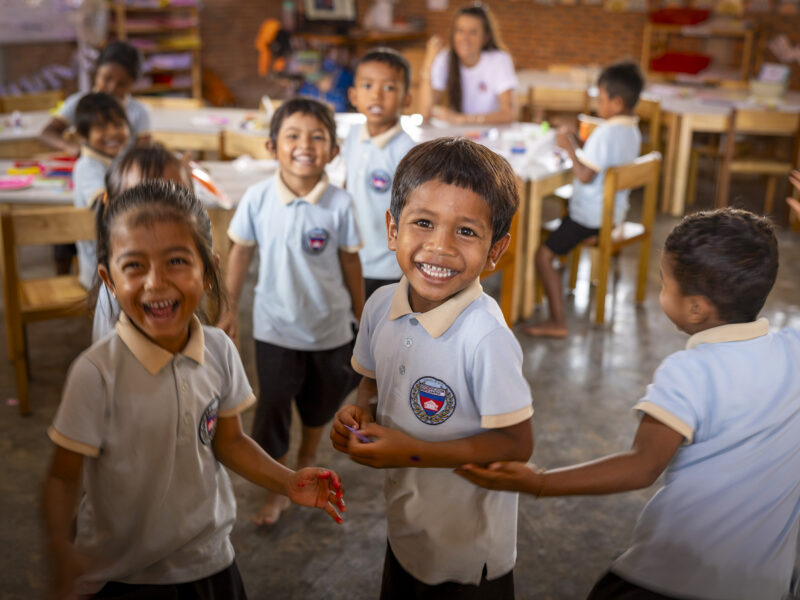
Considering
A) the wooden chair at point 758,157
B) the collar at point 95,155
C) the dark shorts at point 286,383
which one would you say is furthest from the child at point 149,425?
the wooden chair at point 758,157

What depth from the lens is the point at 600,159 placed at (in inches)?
151

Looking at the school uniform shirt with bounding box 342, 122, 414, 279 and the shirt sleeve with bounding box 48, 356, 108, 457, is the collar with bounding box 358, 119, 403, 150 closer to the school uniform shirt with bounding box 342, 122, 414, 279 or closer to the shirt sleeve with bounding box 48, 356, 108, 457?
the school uniform shirt with bounding box 342, 122, 414, 279

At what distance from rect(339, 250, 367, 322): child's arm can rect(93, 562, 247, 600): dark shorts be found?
1.05m

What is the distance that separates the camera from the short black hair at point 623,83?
385cm

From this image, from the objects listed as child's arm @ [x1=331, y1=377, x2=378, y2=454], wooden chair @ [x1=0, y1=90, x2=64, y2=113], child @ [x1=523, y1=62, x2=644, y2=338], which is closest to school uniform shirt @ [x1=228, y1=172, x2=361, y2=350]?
child's arm @ [x1=331, y1=377, x2=378, y2=454]

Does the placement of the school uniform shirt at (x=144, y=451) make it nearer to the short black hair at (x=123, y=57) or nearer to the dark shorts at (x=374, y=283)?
the dark shorts at (x=374, y=283)

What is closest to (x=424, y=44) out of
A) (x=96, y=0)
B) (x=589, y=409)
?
(x=96, y=0)

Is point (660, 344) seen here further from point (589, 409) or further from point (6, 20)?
point (6, 20)

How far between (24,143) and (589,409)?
325 centimetres

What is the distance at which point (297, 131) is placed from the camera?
231 centimetres

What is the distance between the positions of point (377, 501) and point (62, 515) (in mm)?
1473

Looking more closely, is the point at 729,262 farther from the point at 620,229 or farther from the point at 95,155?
the point at 620,229

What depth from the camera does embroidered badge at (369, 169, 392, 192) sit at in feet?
9.34

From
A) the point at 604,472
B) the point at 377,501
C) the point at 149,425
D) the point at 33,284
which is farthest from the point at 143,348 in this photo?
the point at 33,284
